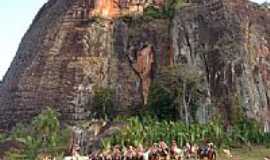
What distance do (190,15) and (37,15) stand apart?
20.2 m

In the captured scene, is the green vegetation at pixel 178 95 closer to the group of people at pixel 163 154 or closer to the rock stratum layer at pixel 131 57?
the rock stratum layer at pixel 131 57

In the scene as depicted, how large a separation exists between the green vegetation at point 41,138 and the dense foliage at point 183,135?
4726 mm

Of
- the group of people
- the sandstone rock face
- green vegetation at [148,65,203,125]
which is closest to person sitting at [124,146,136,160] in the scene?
the group of people

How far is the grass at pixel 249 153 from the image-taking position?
3728 cm

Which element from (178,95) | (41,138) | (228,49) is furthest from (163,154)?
(228,49)

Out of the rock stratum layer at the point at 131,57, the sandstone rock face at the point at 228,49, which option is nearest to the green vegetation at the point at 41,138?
the rock stratum layer at the point at 131,57

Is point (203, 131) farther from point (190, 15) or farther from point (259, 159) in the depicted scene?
point (190, 15)

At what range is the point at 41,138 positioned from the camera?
47.9 m

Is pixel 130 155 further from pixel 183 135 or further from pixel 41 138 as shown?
pixel 41 138

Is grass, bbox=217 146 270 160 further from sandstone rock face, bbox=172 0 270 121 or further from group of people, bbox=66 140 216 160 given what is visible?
sandstone rock face, bbox=172 0 270 121

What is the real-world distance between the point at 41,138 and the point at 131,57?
595 inches

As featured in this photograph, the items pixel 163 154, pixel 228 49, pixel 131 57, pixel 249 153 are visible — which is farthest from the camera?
pixel 131 57

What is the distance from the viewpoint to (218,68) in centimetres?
5453

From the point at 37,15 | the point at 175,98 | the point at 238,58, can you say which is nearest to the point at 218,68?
the point at 238,58
